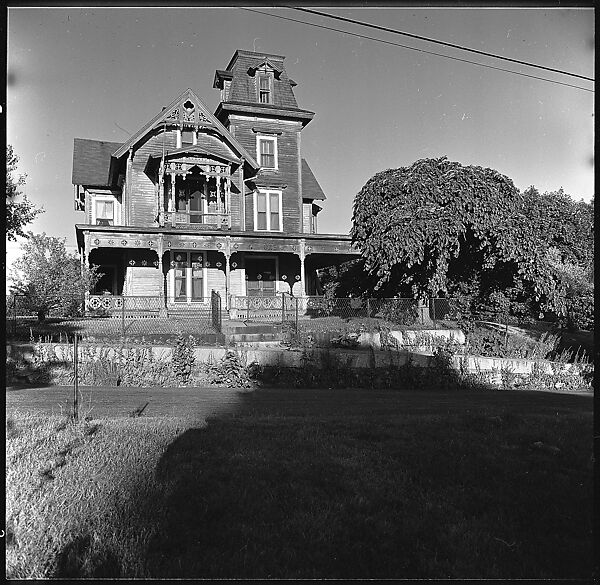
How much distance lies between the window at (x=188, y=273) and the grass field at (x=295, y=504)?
13749mm

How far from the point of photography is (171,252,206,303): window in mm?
Answer: 17547

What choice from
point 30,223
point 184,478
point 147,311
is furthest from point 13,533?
point 147,311

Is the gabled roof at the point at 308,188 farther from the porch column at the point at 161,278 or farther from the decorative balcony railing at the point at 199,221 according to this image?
the porch column at the point at 161,278


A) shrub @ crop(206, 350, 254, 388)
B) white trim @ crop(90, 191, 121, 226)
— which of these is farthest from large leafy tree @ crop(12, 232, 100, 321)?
white trim @ crop(90, 191, 121, 226)

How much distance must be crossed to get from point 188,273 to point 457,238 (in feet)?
30.5

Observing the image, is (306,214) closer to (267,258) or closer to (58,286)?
(267,258)

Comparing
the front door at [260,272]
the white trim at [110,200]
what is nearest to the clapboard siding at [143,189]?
the white trim at [110,200]

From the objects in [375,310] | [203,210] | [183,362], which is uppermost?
[203,210]

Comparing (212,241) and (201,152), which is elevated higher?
(201,152)

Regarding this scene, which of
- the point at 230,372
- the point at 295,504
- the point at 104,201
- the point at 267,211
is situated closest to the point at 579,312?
the point at 230,372

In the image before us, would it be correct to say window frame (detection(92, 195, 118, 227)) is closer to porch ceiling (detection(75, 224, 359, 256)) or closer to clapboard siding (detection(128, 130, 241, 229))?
clapboard siding (detection(128, 130, 241, 229))

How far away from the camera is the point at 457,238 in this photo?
13.5 m

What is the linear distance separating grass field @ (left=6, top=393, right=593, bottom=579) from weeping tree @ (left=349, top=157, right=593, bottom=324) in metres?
9.52

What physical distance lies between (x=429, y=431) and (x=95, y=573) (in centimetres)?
283
